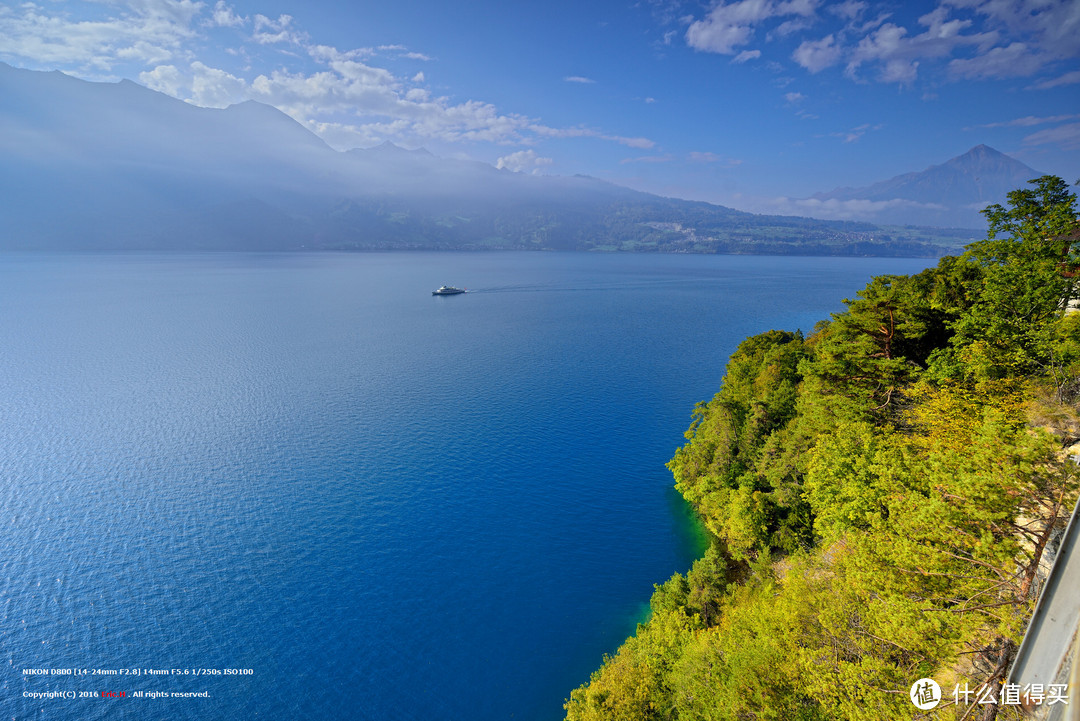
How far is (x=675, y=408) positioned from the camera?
61.9 meters

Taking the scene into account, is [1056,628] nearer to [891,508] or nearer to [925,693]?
[925,693]

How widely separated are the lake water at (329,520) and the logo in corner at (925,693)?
60.9 feet

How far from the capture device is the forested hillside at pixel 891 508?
13047 millimetres

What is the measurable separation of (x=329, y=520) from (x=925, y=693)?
39310 millimetres

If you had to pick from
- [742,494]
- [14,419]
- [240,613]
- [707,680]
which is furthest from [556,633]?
[14,419]

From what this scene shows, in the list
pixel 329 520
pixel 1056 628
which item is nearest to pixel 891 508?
pixel 1056 628

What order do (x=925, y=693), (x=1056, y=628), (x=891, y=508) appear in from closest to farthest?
(x=1056, y=628) → (x=925, y=693) → (x=891, y=508)

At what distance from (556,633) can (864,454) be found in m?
21.5

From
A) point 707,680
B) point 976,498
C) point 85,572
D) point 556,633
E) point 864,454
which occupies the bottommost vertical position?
point 556,633

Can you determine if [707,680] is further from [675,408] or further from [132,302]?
[132,302]

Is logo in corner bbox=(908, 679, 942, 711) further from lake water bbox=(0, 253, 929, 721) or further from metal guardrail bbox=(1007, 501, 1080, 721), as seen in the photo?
lake water bbox=(0, 253, 929, 721)

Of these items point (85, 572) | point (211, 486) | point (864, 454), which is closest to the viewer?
point (864, 454)

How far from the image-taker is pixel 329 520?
129ft

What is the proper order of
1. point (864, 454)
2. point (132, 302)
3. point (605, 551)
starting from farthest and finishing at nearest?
point (132, 302) → point (605, 551) → point (864, 454)
